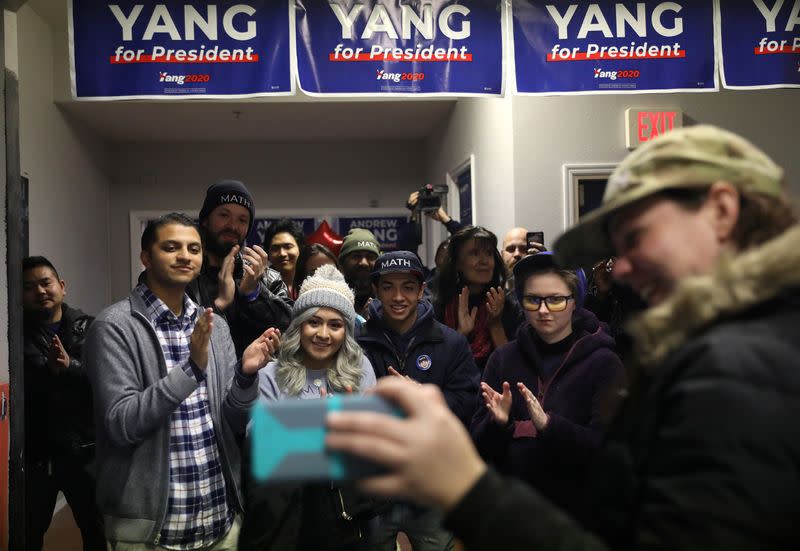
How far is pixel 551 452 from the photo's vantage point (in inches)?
104

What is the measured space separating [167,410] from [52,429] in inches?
60.7

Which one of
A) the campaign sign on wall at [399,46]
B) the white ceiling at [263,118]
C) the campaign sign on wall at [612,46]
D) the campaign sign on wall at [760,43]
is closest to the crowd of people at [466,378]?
the campaign sign on wall at [399,46]

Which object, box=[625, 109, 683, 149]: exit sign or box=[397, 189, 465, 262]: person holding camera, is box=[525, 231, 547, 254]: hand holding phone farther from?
box=[625, 109, 683, 149]: exit sign

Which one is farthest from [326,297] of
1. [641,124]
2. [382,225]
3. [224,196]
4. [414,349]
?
[382,225]

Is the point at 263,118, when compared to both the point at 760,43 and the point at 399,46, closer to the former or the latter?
the point at 399,46

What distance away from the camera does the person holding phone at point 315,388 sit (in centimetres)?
259

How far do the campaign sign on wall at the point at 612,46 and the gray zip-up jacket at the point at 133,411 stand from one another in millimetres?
2181

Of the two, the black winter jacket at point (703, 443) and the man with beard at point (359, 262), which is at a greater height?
the man with beard at point (359, 262)

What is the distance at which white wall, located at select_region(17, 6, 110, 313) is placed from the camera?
5871mm

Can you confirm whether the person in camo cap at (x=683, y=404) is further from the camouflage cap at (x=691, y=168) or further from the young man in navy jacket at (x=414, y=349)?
the young man in navy jacket at (x=414, y=349)

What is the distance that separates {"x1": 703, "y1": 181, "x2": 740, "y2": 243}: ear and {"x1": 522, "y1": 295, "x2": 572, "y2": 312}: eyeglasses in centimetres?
195

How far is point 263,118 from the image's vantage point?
25.9 feet

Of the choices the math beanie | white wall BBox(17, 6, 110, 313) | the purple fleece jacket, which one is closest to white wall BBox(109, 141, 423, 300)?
white wall BBox(17, 6, 110, 313)

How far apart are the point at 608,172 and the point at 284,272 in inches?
101
